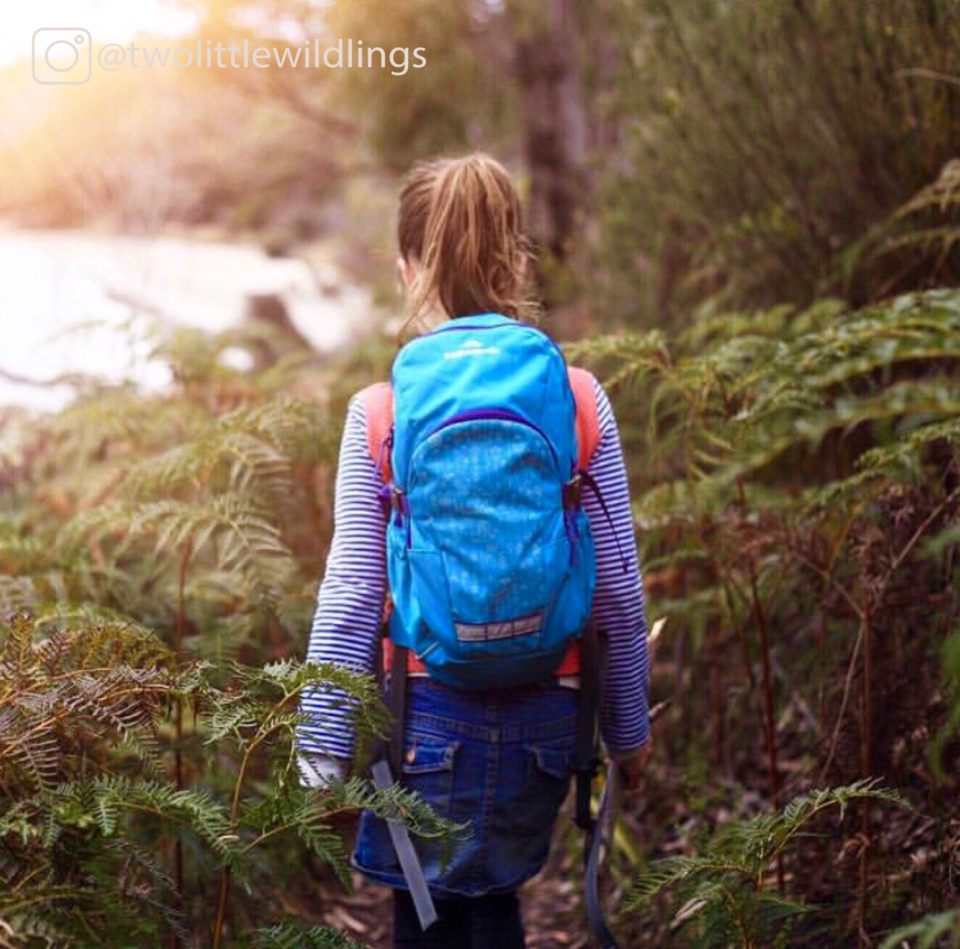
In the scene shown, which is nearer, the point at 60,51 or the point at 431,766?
the point at 431,766

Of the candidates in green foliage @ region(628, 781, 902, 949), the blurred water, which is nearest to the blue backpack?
green foliage @ region(628, 781, 902, 949)

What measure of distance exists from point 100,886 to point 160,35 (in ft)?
26.2

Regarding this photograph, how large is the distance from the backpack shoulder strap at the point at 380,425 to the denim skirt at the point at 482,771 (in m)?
0.42

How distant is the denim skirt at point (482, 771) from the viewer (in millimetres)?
2244

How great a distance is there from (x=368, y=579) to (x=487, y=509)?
37cm

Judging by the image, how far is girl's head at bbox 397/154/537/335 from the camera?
2406 millimetres

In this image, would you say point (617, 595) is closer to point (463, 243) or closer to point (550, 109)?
point (463, 243)

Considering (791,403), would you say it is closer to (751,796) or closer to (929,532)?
(929,532)

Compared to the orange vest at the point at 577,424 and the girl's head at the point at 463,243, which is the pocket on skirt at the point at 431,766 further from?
the girl's head at the point at 463,243

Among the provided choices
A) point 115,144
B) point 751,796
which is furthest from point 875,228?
point 115,144

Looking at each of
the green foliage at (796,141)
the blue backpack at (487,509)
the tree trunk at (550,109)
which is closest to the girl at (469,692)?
the blue backpack at (487,509)

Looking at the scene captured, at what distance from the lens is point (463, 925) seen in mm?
2389

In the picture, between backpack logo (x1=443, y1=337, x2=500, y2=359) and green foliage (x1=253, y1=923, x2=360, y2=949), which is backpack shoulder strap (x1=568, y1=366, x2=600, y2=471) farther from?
green foliage (x1=253, y1=923, x2=360, y2=949)

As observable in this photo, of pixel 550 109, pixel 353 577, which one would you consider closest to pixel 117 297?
pixel 550 109
